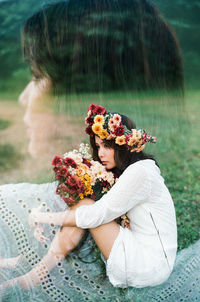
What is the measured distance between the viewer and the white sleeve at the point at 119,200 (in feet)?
4.81

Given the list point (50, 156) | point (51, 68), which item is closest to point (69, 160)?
point (50, 156)

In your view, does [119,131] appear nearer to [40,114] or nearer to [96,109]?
[96,109]

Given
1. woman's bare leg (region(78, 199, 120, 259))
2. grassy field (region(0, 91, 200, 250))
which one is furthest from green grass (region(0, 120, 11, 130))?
woman's bare leg (region(78, 199, 120, 259))

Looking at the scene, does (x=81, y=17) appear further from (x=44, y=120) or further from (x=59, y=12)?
(x=44, y=120)

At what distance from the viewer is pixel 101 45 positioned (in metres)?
1.48

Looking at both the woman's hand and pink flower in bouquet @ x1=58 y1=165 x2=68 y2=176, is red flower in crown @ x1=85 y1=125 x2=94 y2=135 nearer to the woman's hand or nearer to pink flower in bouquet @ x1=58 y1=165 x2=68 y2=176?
pink flower in bouquet @ x1=58 y1=165 x2=68 y2=176

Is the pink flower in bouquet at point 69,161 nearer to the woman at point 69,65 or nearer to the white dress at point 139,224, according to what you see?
the woman at point 69,65

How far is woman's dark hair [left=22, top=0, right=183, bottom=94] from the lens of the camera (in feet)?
4.56

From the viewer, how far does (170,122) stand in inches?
68.1

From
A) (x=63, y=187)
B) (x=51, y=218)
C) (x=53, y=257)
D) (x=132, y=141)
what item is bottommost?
(x=53, y=257)

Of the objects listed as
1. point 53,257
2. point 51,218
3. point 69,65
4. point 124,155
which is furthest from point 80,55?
point 53,257

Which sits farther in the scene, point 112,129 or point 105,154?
point 105,154

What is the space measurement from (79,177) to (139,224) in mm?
346

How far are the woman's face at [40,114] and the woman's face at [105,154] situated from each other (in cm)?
30
